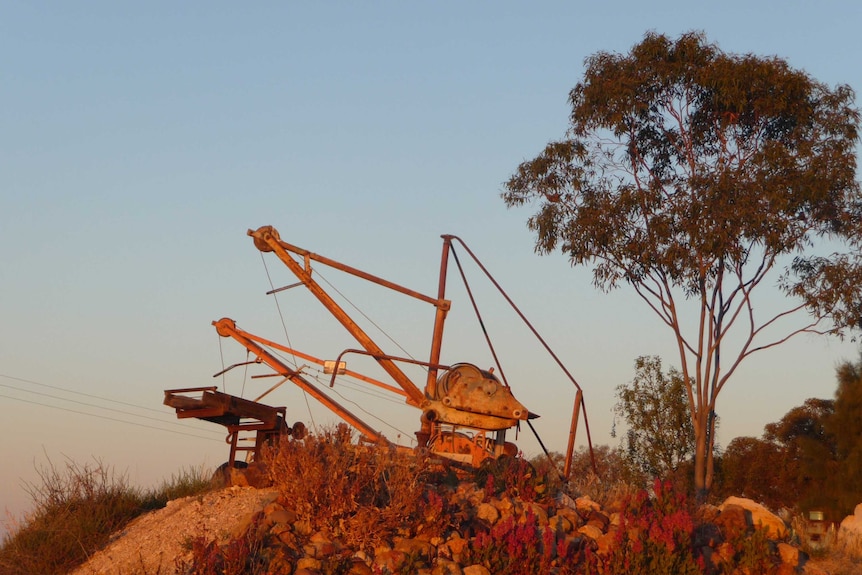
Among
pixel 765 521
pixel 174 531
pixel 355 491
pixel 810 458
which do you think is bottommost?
pixel 174 531

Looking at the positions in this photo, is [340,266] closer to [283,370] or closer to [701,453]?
[283,370]

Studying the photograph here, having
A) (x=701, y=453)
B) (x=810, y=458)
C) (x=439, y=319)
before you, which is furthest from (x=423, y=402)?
(x=810, y=458)

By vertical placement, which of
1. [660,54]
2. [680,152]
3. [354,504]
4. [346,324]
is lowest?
[354,504]

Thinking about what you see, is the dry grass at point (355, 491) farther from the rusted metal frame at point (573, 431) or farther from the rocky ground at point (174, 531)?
the rusted metal frame at point (573, 431)

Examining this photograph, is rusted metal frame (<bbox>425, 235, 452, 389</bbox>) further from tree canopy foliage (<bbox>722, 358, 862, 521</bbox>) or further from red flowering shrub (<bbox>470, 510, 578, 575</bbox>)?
tree canopy foliage (<bbox>722, 358, 862, 521</bbox>)

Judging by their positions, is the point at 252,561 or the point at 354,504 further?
the point at 354,504

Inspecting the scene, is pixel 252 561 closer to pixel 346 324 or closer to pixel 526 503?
pixel 526 503

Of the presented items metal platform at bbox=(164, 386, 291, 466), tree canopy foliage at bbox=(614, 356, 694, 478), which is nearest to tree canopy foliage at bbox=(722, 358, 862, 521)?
tree canopy foliage at bbox=(614, 356, 694, 478)

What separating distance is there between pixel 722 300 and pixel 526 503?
14.9 meters

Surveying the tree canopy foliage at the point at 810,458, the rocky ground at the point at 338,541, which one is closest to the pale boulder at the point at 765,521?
the rocky ground at the point at 338,541

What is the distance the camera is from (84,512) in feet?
59.3

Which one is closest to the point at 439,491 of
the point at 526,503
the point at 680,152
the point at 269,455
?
the point at 526,503

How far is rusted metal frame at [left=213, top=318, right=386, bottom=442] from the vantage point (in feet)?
65.6

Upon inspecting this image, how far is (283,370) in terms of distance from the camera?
67.2 ft
